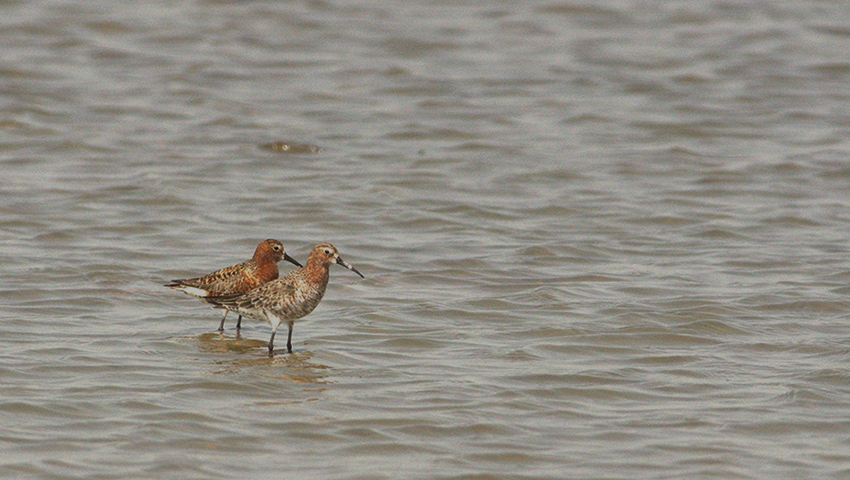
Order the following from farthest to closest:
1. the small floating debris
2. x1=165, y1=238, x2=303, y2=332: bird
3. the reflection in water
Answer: the small floating debris < x1=165, y1=238, x2=303, y2=332: bird < the reflection in water

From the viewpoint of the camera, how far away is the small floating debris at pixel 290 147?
1888 cm

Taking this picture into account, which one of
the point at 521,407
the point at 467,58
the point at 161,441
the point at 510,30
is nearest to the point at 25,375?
the point at 161,441

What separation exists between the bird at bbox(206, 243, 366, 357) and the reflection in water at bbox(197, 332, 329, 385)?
153 millimetres

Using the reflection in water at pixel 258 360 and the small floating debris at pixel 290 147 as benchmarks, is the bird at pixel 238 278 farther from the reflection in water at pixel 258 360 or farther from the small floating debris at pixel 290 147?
the small floating debris at pixel 290 147

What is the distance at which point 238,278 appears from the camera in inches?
474

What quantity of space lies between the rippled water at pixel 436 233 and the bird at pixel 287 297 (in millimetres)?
308

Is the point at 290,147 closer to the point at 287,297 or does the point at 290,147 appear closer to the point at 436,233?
the point at 436,233

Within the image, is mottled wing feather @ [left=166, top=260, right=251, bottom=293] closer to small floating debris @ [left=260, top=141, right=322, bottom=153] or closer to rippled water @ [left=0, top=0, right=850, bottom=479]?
rippled water @ [left=0, top=0, right=850, bottom=479]

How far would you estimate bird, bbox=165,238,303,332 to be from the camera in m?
11.8

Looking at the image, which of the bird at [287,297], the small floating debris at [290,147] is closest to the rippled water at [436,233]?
the small floating debris at [290,147]

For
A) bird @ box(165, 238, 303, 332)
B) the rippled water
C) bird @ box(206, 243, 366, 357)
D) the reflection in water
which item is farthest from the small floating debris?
bird @ box(206, 243, 366, 357)

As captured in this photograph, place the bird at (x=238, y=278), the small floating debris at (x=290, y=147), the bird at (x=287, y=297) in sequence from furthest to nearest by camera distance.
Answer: the small floating debris at (x=290, y=147) → the bird at (x=238, y=278) → the bird at (x=287, y=297)

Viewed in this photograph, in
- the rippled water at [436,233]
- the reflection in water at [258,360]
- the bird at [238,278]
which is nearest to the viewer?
the rippled water at [436,233]

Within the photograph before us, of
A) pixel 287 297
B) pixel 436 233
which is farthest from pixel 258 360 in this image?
pixel 436 233
